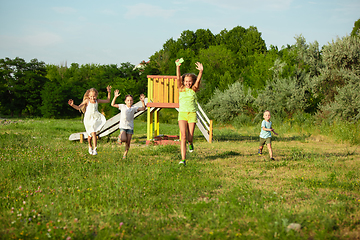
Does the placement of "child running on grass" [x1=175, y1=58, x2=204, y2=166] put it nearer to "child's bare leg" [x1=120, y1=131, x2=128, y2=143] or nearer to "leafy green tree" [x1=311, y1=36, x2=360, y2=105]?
"child's bare leg" [x1=120, y1=131, x2=128, y2=143]

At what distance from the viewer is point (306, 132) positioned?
59.1 ft

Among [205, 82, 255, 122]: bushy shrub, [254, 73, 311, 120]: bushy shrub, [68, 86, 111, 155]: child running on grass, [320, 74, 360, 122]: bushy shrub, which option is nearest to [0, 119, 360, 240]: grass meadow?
[68, 86, 111, 155]: child running on grass

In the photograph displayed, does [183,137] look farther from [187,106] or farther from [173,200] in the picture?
[173,200]

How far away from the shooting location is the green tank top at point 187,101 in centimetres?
721

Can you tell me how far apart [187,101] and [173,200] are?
3.07 metres

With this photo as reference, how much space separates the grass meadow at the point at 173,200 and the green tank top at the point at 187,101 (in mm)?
1316

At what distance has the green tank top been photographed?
23.7 feet

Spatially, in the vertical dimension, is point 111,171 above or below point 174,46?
below

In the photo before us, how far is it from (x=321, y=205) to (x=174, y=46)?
5760 cm

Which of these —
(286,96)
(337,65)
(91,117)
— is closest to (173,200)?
(91,117)

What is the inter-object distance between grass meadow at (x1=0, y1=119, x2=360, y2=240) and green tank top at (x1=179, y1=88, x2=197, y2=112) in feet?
4.32

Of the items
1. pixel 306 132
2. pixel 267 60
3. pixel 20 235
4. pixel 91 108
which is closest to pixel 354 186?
pixel 20 235

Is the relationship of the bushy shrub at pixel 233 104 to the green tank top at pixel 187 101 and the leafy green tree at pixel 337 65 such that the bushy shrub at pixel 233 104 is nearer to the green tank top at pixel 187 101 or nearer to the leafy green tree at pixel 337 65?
the leafy green tree at pixel 337 65

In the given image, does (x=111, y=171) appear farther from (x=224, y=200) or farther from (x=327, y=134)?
(x=327, y=134)
